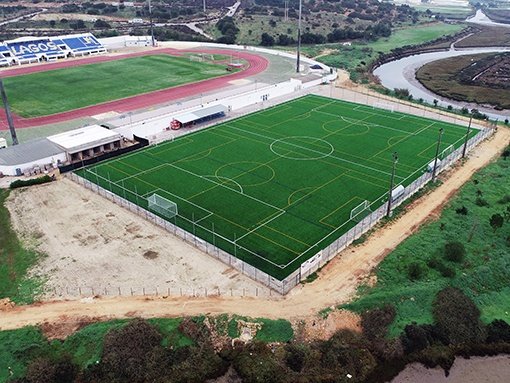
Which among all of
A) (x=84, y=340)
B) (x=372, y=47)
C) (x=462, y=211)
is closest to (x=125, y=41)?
(x=372, y=47)

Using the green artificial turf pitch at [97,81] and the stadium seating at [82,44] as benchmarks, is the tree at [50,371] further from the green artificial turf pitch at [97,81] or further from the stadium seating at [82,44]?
the stadium seating at [82,44]

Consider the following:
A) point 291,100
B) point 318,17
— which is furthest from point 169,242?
point 318,17

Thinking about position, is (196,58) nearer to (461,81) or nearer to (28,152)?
(461,81)

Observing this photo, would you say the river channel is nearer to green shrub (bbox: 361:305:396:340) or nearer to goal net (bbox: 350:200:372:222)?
goal net (bbox: 350:200:372:222)

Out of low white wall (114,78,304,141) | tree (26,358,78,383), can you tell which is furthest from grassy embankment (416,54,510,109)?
tree (26,358,78,383)

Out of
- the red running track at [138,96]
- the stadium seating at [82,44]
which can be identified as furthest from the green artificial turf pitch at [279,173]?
the stadium seating at [82,44]

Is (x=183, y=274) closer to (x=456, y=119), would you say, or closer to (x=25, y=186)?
(x=25, y=186)
